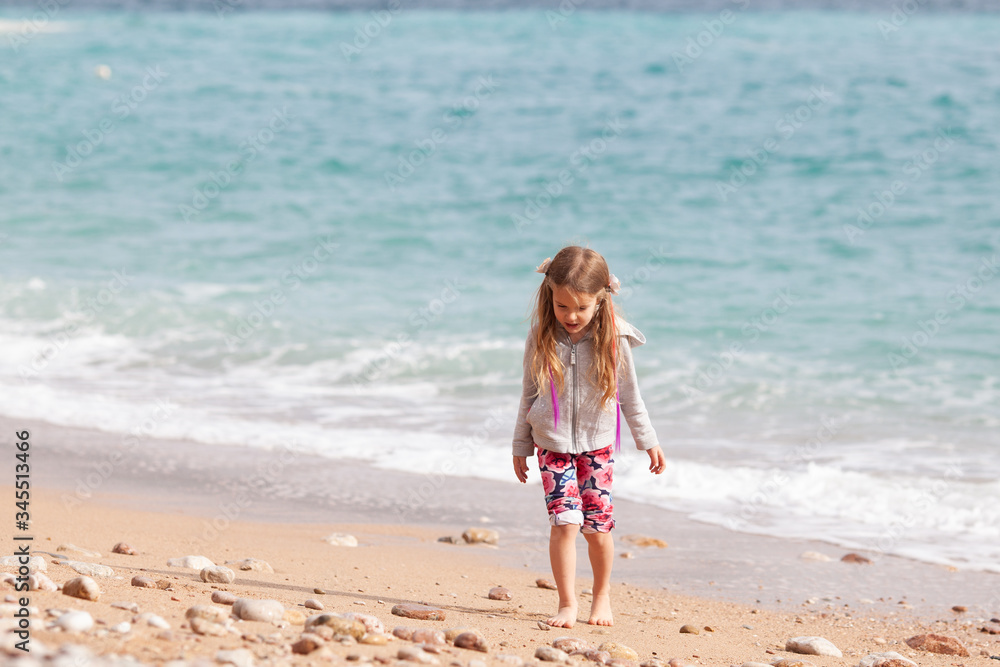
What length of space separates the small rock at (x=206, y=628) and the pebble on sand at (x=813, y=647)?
2155 millimetres

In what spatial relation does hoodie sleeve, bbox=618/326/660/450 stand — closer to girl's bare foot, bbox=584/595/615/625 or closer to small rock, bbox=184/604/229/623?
girl's bare foot, bbox=584/595/615/625

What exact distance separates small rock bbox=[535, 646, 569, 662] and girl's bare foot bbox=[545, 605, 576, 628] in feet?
1.87

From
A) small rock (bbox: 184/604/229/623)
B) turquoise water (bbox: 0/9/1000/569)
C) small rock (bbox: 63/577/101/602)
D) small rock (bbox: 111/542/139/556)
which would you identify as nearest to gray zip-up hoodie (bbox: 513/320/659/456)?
→ turquoise water (bbox: 0/9/1000/569)

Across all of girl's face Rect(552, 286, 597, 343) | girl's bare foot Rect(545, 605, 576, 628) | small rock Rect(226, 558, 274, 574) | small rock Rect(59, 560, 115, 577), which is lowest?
small rock Rect(226, 558, 274, 574)

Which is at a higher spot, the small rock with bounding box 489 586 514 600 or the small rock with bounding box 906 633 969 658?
the small rock with bounding box 906 633 969 658

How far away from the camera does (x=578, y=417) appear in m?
3.88

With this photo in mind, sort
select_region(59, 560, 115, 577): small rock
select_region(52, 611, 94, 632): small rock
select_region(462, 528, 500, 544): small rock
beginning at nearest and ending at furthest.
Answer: select_region(52, 611, 94, 632): small rock < select_region(59, 560, 115, 577): small rock < select_region(462, 528, 500, 544): small rock

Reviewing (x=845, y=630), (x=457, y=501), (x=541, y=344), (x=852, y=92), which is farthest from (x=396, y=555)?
(x=852, y=92)

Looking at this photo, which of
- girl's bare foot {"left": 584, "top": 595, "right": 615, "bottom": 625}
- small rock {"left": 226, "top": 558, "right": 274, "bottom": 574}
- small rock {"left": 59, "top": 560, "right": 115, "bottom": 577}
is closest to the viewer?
small rock {"left": 59, "top": 560, "right": 115, "bottom": 577}

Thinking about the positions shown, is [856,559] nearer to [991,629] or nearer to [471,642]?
[991,629]

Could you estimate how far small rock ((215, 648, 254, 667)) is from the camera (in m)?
2.59

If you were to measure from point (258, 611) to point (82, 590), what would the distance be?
59cm

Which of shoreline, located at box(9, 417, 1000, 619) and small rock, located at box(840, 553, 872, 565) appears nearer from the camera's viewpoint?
shoreline, located at box(9, 417, 1000, 619)

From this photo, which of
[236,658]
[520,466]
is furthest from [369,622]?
[520,466]
